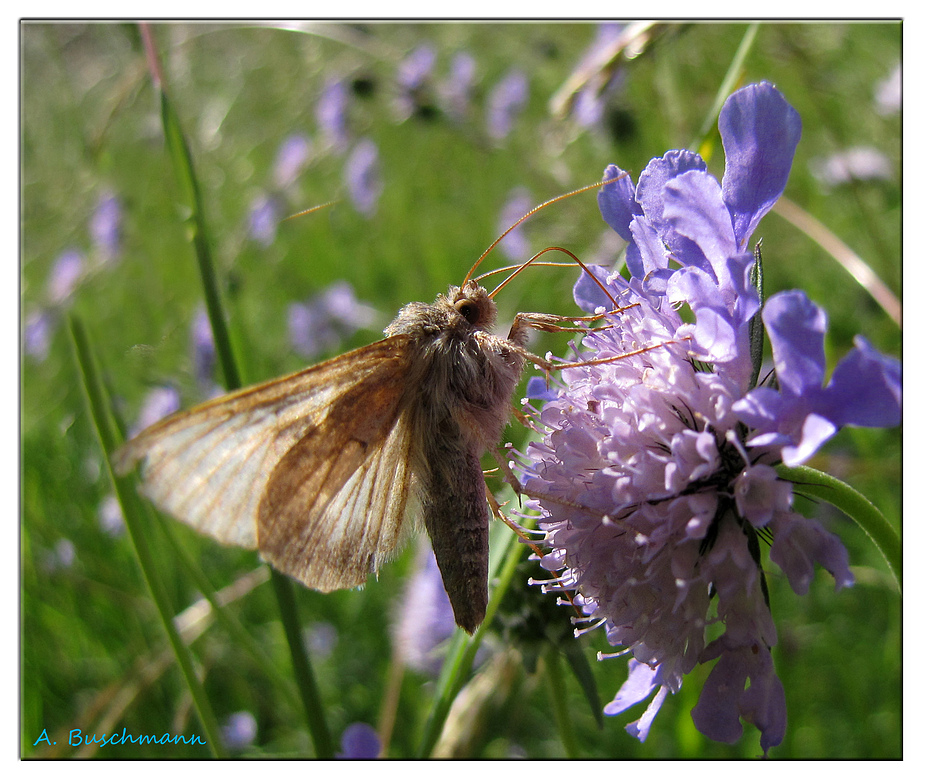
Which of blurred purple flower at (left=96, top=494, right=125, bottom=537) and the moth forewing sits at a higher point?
the moth forewing

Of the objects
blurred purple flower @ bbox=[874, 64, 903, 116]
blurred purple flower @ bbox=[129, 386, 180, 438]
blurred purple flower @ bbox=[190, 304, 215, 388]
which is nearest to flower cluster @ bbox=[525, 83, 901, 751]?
blurred purple flower @ bbox=[129, 386, 180, 438]

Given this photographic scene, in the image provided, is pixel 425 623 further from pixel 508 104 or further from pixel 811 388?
pixel 508 104

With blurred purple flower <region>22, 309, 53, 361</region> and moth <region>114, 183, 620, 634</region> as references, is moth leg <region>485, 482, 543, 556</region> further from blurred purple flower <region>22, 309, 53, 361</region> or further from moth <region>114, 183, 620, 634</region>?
blurred purple flower <region>22, 309, 53, 361</region>

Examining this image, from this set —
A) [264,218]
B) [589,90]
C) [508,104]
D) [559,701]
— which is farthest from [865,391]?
[508,104]

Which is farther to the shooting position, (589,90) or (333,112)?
(333,112)

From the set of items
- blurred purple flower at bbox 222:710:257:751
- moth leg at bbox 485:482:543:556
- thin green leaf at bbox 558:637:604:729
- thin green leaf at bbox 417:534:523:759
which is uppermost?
moth leg at bbox 485:482:543:556
